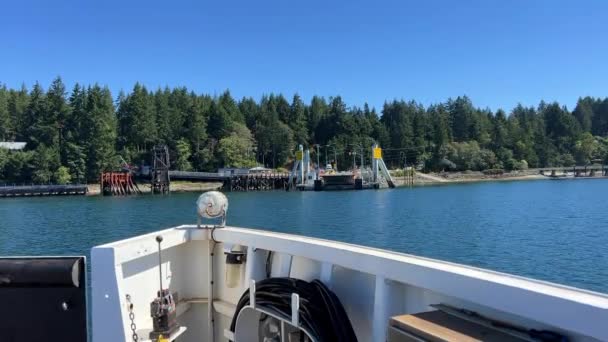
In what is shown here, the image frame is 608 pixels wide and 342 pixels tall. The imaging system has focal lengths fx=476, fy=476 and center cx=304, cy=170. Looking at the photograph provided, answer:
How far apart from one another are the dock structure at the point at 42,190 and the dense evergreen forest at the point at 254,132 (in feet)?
16.5

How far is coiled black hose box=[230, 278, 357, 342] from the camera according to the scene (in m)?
2.89

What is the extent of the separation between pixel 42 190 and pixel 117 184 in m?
12.3

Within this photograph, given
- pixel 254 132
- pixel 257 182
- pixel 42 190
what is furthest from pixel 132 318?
pixel 254 132

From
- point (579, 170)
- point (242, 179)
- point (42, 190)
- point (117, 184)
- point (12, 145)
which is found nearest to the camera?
point (42, 190)

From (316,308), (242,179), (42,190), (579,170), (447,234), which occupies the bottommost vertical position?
(447,234)

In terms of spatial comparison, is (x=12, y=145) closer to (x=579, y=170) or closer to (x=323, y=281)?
(x=323, y=281)

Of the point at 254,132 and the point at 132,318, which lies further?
the point at 254,132

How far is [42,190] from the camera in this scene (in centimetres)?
8250

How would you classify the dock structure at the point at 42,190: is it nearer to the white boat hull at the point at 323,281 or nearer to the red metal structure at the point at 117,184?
the red metal structure at the point at 117,184

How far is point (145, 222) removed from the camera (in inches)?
1431

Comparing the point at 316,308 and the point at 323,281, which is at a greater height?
the point at 323,281

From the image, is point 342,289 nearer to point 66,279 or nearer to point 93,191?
point 66,279

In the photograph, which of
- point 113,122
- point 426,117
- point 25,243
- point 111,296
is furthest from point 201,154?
point 111,296

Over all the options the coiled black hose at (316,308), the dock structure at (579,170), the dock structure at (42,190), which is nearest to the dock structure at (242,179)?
the dock structure at (42,190)
